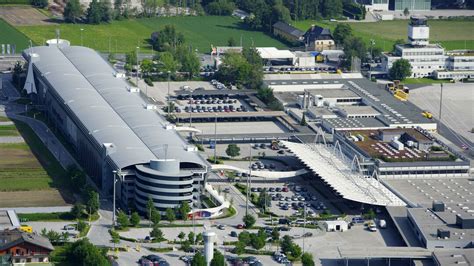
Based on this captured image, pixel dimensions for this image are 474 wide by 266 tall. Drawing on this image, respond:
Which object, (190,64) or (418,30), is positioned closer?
(190,64)

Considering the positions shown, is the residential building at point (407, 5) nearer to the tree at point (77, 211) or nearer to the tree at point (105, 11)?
the tree at point (105, 11)

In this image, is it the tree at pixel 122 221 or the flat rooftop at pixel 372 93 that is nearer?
the tree at pixel 122 221

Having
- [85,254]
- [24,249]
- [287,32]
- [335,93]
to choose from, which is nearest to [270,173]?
[85,254]

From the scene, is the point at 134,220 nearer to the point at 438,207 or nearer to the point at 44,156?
the point at 438,207

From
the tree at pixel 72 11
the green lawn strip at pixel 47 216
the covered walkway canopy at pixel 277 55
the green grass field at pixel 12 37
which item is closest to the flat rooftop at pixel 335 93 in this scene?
the covered walkway canopy at pixel 277 55

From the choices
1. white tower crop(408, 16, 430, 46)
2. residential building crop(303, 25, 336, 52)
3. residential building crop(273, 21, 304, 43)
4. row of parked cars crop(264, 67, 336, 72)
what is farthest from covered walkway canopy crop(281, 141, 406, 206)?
residential building crop(273, 21, 304, 43)

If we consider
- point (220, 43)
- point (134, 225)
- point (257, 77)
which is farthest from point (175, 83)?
point (134, 225)

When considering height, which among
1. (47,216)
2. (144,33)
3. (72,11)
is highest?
(72,11)
